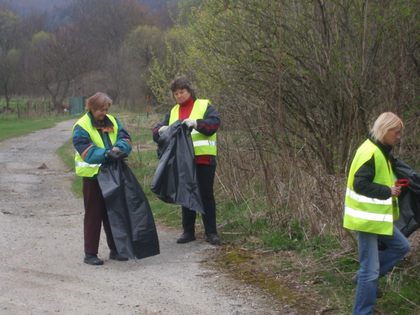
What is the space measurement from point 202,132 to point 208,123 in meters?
0.12

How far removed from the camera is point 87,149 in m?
7.14

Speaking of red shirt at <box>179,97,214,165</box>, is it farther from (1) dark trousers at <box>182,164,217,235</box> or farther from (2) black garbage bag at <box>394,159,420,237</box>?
(2) black garbage bag at <box>394,159,420,237</box>

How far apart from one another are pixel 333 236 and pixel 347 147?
238 cm

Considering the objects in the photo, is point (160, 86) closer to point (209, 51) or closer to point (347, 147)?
point (209, 51)

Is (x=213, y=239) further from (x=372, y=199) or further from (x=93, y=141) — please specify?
(x=372, y=199)

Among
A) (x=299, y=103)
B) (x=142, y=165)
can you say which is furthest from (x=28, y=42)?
(x=299, y=103)

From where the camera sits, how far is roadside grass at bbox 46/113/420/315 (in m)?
5.58

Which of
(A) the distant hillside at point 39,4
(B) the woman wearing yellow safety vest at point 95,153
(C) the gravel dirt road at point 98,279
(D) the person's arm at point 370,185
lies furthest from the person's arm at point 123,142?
(A) the distant hillside at point 39,4

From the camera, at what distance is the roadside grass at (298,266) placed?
18.3 ft

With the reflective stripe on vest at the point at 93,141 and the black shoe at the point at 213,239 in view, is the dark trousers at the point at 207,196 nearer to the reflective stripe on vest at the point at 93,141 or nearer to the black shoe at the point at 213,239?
the black shoe at the point at 213,239

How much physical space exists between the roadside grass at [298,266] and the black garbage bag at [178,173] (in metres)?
0.72

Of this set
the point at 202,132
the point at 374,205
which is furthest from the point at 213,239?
the point at 374,205

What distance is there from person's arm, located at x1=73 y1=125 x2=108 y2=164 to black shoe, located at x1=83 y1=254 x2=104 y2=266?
1.03 m

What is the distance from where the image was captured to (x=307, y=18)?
9.19 meters
